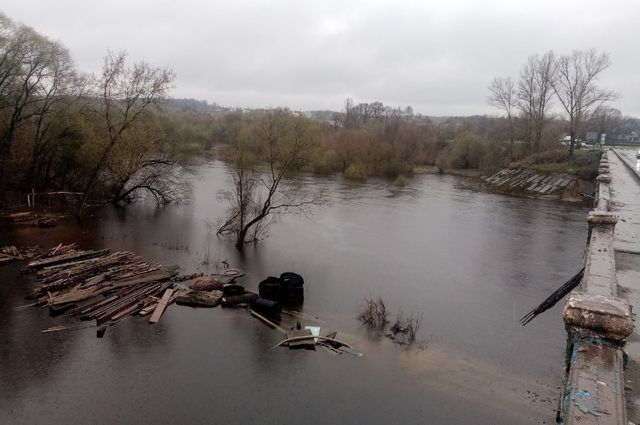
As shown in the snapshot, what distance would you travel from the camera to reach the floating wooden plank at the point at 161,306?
13.5m

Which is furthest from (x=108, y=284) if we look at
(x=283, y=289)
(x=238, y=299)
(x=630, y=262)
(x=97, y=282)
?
(x=630, y=262)

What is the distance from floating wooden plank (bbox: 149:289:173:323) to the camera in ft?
44.3

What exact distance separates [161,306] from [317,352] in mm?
5063

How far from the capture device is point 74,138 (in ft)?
89.9

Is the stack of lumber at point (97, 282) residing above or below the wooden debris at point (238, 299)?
above

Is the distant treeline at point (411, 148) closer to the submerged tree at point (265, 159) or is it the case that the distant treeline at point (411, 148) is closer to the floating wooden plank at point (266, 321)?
the submerged tree at point (265, 159)

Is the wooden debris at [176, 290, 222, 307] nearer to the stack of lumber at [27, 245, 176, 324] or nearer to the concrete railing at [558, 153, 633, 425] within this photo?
the stack of lumber at [27, 245, 176, 324]

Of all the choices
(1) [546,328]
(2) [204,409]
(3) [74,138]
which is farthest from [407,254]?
(3) [74,138]

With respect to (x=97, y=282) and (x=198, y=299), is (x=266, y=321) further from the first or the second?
(x=97, y=282)

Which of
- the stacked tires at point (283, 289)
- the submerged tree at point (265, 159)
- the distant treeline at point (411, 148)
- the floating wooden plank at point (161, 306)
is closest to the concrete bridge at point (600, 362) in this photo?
the stacked tires at point (283, 289)

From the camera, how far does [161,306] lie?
14.2m

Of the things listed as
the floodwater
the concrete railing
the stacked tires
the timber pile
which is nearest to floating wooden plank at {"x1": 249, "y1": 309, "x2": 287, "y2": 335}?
the floodwater

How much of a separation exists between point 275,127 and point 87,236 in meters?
9.73

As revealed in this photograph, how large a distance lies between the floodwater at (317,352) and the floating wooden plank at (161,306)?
0.25 meters
